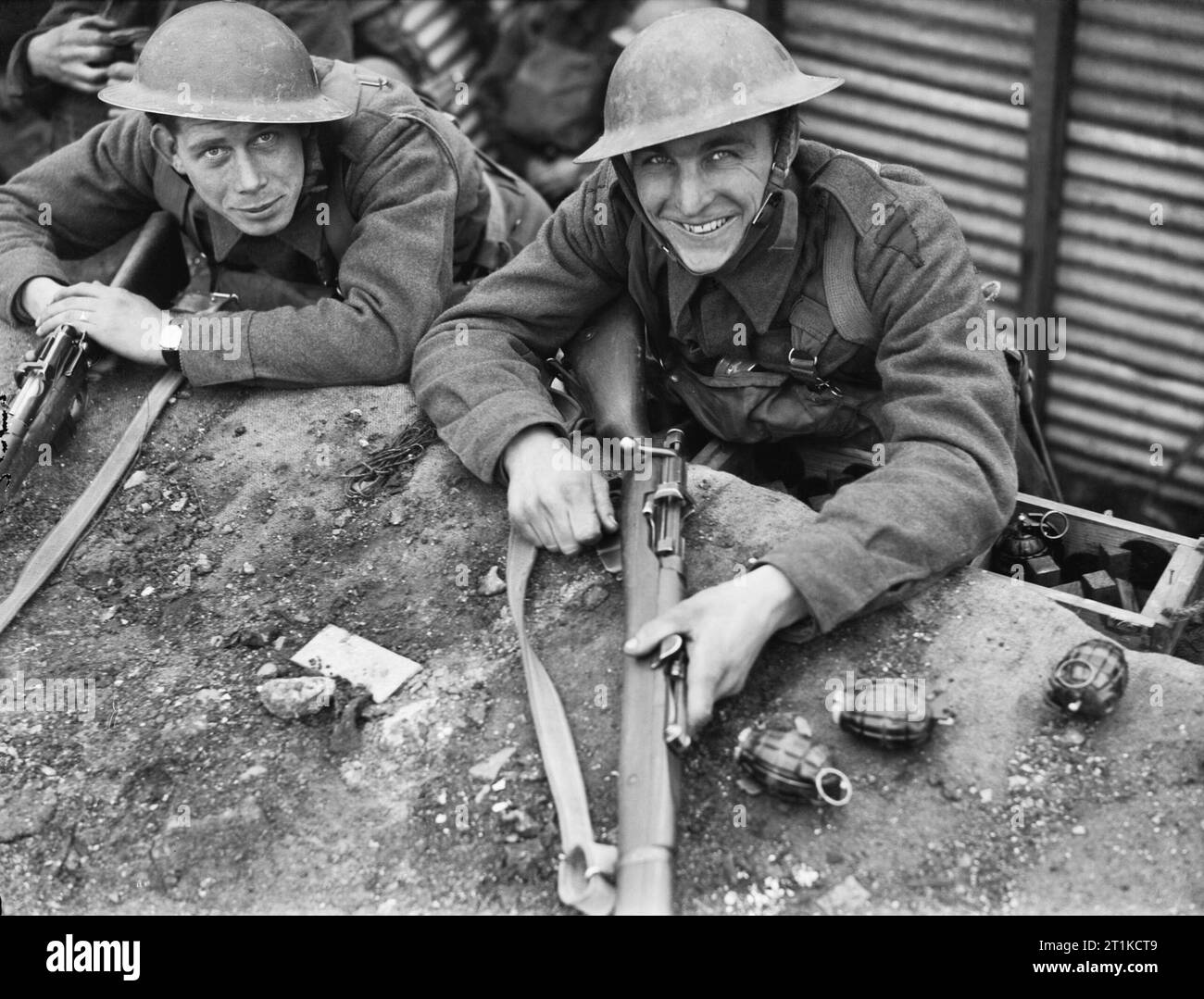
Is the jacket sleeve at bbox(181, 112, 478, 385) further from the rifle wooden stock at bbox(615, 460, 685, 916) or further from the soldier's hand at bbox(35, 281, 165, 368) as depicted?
the rifle wooden stock at bbox(615, 460, 685, 916)

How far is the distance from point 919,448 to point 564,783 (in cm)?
129

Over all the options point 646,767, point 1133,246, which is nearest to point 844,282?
point 646,767

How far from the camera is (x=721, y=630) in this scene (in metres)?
3.26

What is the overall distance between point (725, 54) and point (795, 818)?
6.79ft

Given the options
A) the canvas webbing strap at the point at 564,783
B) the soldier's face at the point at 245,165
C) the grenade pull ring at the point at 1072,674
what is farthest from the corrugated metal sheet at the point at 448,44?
the grenade pull ring at the point at 1072,674

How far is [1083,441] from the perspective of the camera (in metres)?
7.82

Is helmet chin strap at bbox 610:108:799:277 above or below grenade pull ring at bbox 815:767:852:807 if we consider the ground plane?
above

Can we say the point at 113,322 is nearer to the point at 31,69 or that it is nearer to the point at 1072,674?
the point at 31,69

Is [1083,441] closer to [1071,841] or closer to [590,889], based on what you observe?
[1071,841]

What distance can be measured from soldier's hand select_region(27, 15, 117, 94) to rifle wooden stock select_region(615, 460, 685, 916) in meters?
4.58

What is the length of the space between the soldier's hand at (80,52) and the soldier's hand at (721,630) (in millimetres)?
4916

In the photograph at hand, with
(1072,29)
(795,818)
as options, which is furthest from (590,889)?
(1072,29)

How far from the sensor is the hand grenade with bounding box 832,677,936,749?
10.7 ft

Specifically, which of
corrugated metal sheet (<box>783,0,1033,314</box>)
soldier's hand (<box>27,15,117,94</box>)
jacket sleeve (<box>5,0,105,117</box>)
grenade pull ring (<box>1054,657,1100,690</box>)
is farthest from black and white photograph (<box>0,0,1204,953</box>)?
corrugated metal sheet (<box>783,0,1033,314</box>)
